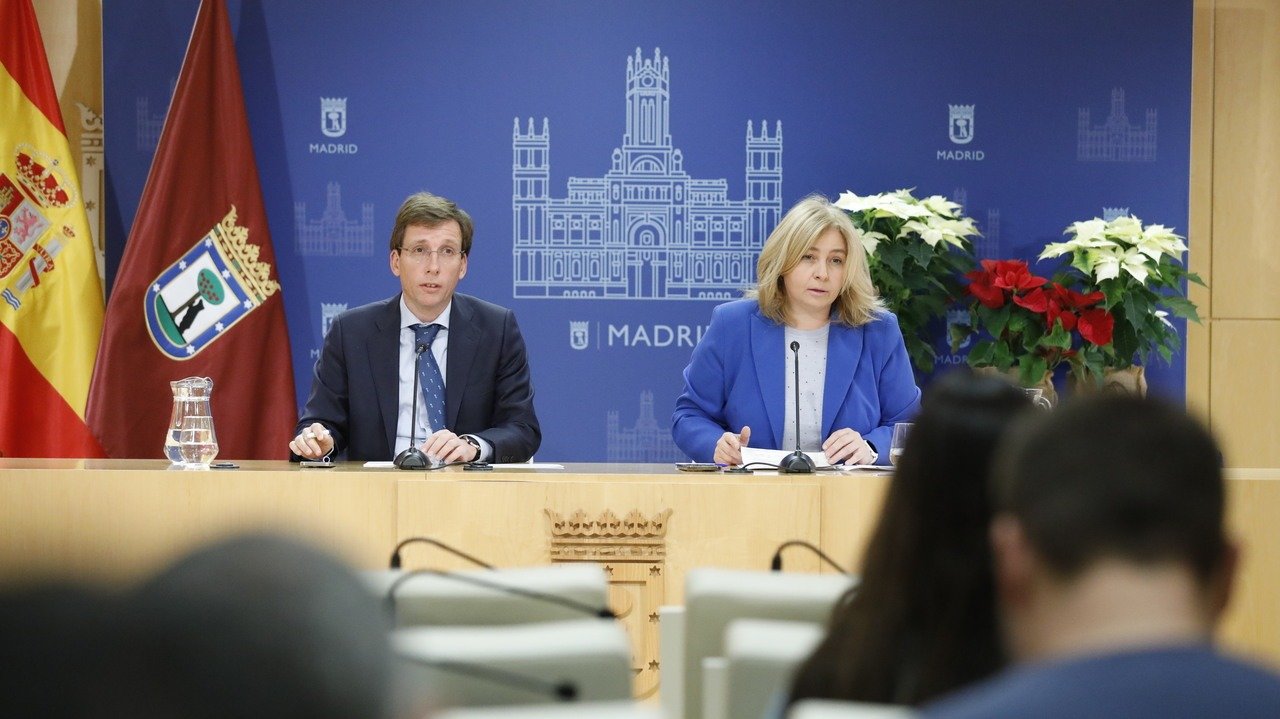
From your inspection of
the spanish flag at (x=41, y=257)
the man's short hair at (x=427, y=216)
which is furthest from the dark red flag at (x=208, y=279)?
the man's short hair at (x=427, y=216)

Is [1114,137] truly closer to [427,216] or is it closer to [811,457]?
[811,457]

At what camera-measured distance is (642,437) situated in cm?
581

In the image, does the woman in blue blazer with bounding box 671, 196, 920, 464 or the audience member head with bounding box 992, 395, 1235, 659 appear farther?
the woman in blue blazer with bounding box 671, 196, 920, 464

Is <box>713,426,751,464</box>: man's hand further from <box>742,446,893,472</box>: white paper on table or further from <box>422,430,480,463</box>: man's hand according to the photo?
<box>422,430,480,463</box>: man's hand

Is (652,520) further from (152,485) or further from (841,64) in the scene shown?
(841,64)

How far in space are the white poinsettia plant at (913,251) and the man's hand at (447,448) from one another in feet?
6.96

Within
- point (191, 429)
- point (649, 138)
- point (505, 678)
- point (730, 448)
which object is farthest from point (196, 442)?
point (649, 138)

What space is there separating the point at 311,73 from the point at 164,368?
1.39 meters

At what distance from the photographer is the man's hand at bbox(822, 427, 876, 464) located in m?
3.83

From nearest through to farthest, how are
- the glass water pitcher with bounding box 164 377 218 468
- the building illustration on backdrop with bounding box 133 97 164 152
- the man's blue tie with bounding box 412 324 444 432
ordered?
the glass water pitcher with bounding box 164 377 218 468, the man's blue tie with bounding box 412 324 444 432, the building illustration on backdrop with bounding box 133 97 164 152

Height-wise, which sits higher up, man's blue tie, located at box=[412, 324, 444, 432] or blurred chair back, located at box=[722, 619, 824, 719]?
man's blue tie, located at box=[412, 324, 444, 432]

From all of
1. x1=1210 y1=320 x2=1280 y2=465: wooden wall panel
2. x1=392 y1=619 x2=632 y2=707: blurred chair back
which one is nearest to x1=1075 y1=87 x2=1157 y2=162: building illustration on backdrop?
x1=1210 y1=320 x2=1280 y2=465: wooden wall panel

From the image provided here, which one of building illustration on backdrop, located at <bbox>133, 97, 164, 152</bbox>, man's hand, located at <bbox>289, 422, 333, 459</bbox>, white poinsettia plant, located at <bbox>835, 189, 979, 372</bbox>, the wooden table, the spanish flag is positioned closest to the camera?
the wooden table

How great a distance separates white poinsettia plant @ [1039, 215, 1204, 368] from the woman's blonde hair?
1368 millimetres
